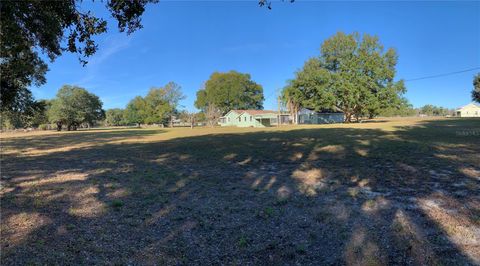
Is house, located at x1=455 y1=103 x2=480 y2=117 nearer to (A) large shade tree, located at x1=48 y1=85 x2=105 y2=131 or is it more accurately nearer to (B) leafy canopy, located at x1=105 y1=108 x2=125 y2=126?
(A) large shade tree, located at x1=48 y1=85 x2=105 y2=131

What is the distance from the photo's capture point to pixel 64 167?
904 cm

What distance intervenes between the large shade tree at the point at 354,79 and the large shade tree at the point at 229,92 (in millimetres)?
25226

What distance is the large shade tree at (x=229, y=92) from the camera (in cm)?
7438

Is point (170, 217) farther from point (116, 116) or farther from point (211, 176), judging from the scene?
point (116, 116)

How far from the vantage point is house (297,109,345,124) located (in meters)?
59.3

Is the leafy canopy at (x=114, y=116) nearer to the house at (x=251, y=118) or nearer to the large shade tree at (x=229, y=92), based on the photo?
the large shade tree at (x=229, y=92)

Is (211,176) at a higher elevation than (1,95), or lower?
lower

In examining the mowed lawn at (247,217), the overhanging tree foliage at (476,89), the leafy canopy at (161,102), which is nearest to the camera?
the mowed lawn at (247,217)

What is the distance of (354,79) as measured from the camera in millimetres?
46938

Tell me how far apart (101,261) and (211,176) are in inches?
A: 175

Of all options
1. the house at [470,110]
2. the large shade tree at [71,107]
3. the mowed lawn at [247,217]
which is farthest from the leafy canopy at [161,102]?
the house at [470,110]

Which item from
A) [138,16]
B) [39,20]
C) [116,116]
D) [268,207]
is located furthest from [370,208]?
[116,116]

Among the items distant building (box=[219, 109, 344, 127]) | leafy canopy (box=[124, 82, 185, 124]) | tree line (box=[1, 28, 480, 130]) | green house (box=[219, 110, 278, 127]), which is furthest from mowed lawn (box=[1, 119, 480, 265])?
leafy canopy (box=[124, 82, 185, 124])

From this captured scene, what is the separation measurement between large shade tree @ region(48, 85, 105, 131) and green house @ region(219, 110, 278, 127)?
28.7m
